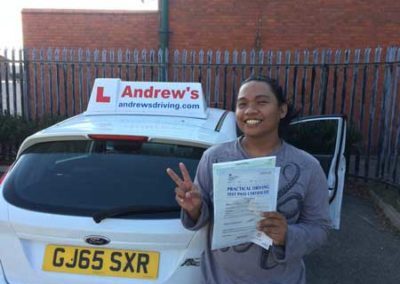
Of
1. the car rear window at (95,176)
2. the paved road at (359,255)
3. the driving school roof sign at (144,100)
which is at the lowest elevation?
the paved road at (359,255)

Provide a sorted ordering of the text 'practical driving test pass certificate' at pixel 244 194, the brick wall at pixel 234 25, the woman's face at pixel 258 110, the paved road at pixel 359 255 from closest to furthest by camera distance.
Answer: the text 'practical driving test pass certificate' at pixel 244 194 → the woman's face at pixel 258 110 → the paved road at pixel 359 255 → the brick wall at pixel 234 25

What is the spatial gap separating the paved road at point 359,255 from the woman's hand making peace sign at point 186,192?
2.43m

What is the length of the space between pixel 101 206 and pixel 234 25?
826cm

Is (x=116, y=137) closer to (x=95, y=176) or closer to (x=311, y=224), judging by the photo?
(x=95, y=176)

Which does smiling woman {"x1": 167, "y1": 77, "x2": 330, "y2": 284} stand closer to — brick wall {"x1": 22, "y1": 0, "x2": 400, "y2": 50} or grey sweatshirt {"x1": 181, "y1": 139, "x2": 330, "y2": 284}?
grey sweatshirt {"x1": 181, "y1": 139, "x2": 330, "y2": 284}

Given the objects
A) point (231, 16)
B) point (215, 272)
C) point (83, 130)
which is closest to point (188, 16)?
point (231, 16)

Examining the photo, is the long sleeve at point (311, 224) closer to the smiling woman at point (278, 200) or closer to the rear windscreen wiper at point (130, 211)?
the smiling woman at point (278, 200)

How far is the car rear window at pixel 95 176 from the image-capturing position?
2322mm

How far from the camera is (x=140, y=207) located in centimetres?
→ 227

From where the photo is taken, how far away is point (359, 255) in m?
4.49

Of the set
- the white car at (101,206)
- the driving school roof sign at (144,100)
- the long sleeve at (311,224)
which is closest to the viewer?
the long sleeve at (311,224)

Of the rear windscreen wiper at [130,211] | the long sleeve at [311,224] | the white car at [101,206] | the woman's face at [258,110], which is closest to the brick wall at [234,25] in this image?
the white car at [101,206]

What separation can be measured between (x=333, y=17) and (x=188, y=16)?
3.14m

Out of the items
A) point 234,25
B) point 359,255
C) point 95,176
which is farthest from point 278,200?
point 234,25
